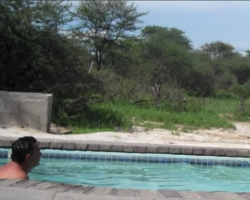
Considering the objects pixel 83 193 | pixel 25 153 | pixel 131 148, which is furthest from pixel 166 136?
pixel 25 153

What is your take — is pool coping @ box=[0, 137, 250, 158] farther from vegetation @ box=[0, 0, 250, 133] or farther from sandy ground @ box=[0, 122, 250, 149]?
vegetation @ box=[0, 0, 250, 133]

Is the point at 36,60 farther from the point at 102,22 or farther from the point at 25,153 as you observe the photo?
the point at 102,22

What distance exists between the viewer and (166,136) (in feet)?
38.2

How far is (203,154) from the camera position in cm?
852

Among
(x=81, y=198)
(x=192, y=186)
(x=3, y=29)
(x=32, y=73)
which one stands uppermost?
(x=3, y=29)

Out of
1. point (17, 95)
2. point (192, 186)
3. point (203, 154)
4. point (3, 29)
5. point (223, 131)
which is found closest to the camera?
point (192, 186)

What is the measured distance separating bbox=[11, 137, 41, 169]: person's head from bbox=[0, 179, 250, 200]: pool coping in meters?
0.19

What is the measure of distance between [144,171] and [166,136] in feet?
13.3

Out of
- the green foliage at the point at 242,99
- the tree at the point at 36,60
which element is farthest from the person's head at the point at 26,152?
the green foliage at the point at 242,99

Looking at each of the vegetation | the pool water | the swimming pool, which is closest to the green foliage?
the vegetation

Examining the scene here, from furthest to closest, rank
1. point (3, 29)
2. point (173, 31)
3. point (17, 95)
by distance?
point (173, 31) < point (3, 29) < point (17, 95)

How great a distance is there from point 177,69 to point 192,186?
91.5ft

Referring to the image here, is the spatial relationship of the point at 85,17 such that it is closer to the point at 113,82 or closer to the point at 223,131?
→ the point at 113,82

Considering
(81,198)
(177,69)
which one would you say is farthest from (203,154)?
(177,69)
